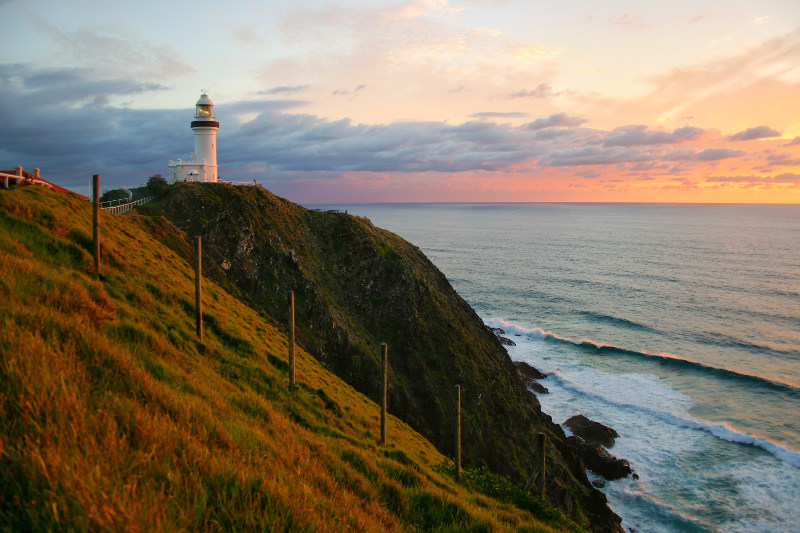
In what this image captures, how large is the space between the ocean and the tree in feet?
148

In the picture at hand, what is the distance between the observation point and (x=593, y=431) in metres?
39.0

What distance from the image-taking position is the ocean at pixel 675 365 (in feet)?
104

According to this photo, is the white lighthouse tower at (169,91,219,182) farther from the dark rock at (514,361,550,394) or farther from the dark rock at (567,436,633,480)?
the dark rock at (567,436,633,480)

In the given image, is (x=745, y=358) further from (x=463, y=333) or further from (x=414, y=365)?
(x=414, y=365)

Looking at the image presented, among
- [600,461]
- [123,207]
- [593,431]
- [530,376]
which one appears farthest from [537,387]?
[123,207]

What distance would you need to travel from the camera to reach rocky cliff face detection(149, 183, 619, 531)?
32.8 metres

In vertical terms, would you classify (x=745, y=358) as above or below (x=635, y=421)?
above

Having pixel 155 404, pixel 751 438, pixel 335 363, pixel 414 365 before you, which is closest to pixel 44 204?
pixel 155 404

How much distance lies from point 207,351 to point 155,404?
32.6 feet

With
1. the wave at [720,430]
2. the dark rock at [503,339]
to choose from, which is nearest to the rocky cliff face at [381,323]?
the wave at [720,430]

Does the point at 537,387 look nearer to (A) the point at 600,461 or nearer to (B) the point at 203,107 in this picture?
(A) the point at 600,461

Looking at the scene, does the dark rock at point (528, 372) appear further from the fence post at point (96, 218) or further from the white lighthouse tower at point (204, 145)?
the fence post at point (96, 218)

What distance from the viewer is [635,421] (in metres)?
42.0

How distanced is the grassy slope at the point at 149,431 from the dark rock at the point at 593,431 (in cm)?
2591
